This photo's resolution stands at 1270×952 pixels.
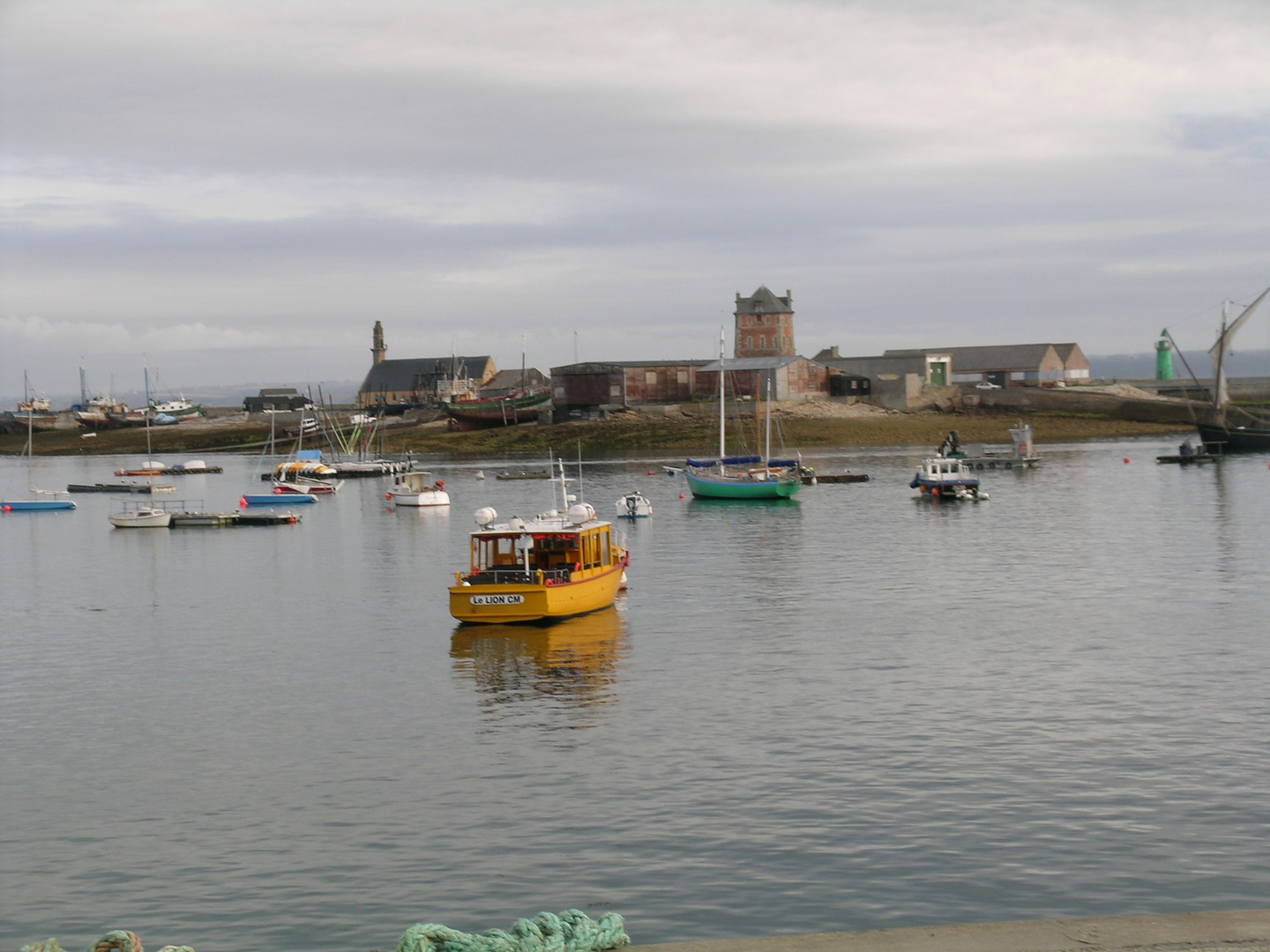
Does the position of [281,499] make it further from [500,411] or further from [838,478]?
[500,411]

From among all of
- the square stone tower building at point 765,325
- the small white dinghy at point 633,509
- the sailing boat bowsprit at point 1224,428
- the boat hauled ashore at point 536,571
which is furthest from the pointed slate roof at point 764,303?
the boat hauled ashore at point 536,571

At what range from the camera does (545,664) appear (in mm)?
31953

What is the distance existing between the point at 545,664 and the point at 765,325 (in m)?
135

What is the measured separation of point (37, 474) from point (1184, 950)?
147 metres

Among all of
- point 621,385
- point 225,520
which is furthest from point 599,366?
point 225,520

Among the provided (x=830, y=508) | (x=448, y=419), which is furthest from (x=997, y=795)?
(x=448, y=419)

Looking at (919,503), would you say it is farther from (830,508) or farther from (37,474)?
(37,474)

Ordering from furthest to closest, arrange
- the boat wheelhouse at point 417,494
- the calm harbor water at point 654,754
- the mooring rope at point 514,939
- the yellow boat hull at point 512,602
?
the boat wheelhouse at point 417,494, the yellow boat hull at point 512,602, the calm harbor water at point 654,754, the mooring rope at point 514,939

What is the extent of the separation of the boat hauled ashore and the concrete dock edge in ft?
78.2

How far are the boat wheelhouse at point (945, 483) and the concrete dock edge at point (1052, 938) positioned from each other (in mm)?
68788

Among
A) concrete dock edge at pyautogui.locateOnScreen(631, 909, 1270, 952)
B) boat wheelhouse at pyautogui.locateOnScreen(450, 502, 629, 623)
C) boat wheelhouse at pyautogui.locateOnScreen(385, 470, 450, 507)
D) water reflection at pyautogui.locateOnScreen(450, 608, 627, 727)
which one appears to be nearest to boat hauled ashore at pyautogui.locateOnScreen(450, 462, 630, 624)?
boat wheelhouse at pyautogui.locateOnScreen(450, 502, 629, 623)

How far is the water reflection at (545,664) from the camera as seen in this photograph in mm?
27406

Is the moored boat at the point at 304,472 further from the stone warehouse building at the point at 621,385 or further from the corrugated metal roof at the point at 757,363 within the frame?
the corrugated metal roof at the point at 757,363

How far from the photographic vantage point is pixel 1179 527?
61.3 m
